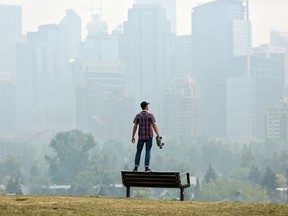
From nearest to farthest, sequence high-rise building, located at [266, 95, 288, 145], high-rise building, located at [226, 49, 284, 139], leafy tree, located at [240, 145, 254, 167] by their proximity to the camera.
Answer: leafy tree, located at [240, 145, 254, 167], high-rise building, located at [266, 95, 288, 145], high-rise building, located at [226, 49, 284, 139]

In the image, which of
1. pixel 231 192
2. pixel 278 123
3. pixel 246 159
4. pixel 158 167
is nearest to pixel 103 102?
pixel 278 123

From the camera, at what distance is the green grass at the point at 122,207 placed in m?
9.20

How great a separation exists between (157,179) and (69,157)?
9198cm

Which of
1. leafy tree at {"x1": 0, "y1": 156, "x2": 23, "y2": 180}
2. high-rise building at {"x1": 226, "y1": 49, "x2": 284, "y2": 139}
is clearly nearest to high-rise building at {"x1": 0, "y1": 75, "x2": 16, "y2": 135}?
high-rise building at {"x1": 226, "y1": 49, "x2": 284, "y2": 139}

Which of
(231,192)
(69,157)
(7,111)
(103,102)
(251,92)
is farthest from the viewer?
(7,111)

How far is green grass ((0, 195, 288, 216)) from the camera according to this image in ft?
30.2

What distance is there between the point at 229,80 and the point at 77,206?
180620mm

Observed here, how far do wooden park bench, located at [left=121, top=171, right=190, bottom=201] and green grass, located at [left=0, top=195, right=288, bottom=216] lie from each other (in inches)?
18.9

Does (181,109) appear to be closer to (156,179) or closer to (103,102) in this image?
(103,102)

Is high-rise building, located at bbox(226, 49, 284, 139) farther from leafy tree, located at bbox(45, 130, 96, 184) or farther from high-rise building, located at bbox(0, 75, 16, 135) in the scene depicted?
leafy tree, located at bbox(45, 130, 96, 184)

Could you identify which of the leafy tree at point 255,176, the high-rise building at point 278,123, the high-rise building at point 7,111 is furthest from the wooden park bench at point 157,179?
the high-rise building at point 7,111

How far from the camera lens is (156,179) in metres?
11.0

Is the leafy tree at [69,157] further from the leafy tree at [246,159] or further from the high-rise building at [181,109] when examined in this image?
the high-rise building at [181,109]

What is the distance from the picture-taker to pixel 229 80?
189250 millimetres
